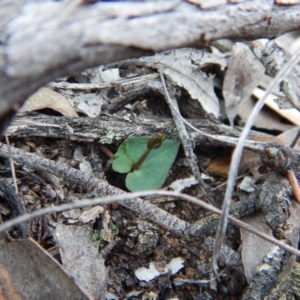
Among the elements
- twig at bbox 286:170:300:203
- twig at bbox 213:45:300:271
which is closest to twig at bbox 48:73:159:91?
twig at bbox 286:170:300:203

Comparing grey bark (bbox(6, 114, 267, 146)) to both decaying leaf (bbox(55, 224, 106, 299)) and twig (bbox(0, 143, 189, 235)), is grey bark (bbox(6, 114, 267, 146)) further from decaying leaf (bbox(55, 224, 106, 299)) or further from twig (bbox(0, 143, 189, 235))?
decaying leaf (bbox(55, 224, 106, 299))

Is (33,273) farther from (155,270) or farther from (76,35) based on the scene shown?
(76,35)

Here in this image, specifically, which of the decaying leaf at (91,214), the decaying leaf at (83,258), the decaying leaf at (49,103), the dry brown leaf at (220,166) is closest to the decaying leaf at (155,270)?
the decaying leaf at (83,258)

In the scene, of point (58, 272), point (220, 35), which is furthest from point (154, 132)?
point (220, 35)

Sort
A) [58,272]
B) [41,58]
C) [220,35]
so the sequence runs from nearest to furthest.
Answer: [41,58], [220,35], [58,272]

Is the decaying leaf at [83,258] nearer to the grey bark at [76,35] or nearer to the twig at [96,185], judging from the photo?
the twig at [96,185]

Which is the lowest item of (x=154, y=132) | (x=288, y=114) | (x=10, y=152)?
(x=288, y=114)

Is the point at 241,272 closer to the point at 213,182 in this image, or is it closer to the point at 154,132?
the point at 213,182
